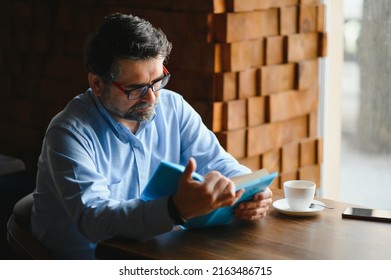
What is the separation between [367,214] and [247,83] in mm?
1077

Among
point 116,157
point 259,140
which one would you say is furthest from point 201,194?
point 259,140

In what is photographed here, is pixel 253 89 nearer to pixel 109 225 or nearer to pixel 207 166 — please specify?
pixel 207 166

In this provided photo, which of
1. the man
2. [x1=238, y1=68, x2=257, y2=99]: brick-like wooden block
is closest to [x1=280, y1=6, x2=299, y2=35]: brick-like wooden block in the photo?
[x1=238, y1=68, x2=257, y2=99]: brick-like wooden block

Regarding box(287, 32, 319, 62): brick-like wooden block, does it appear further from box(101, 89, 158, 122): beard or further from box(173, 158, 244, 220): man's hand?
box(173, 158, 244, 220): man's hand

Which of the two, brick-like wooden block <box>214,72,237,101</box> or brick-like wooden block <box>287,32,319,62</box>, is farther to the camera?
brick-like wooden block <box>287,32,319,62</box>

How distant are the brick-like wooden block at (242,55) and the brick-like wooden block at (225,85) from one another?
0.03 m

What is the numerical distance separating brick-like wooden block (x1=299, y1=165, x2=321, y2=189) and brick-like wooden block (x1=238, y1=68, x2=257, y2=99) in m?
0.51

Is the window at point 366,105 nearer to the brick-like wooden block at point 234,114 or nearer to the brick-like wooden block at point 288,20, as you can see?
the brick-like wooden block at point 288,20

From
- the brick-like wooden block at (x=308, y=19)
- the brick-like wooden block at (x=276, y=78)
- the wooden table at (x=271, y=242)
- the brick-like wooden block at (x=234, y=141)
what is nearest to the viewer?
the wooden table at (x=271, y=242)

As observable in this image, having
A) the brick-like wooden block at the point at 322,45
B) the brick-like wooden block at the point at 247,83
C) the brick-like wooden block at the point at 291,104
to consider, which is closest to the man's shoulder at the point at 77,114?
the brick-like wooden block at the point at 247,83

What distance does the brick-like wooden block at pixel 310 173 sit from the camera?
136 inches

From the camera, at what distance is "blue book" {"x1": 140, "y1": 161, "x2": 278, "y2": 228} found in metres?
1.94
